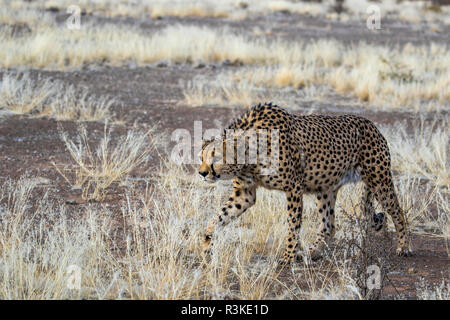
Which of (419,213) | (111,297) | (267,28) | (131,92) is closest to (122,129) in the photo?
(131,92)

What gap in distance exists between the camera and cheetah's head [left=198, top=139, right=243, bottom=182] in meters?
4.50

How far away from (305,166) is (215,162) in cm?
80

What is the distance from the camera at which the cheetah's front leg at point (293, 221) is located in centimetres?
486

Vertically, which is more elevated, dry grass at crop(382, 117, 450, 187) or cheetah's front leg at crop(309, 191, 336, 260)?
cheetah's front leg at crop(309, 191, 336, 260)

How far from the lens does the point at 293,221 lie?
4.90m

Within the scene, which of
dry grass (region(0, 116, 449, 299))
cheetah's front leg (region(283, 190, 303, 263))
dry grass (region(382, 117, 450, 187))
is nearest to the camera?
dry grass (region(0, 116, 449, 299))

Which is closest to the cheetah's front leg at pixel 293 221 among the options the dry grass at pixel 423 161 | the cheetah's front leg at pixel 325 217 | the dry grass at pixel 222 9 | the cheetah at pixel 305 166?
the cheetah at pixel 305 166

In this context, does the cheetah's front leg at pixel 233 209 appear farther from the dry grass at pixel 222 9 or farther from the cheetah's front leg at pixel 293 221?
the dry grass at pixel 222 9

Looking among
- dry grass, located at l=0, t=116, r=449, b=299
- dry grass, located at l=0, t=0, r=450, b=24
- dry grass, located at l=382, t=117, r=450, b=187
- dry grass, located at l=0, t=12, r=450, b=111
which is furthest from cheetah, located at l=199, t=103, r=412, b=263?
dry grass, located at l=0, t=0, r=450, b=24

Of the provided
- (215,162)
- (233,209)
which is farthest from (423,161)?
(215,162)

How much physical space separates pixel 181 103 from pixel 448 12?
2940 cm

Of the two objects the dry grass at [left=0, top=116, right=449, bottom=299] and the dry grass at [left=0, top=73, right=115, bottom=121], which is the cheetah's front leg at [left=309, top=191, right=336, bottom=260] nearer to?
the dry grass at [left=0, top=116, right=449, bottom=299]

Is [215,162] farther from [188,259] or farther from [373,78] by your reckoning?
[373,78]

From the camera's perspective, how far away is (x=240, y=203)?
4.93m
